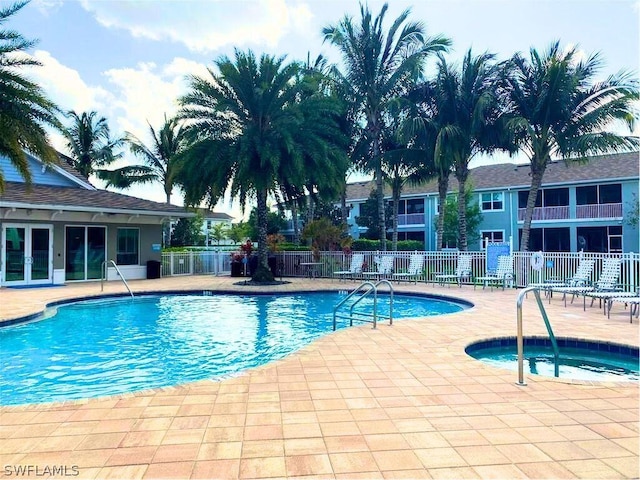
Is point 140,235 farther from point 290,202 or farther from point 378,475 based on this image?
point 378,475

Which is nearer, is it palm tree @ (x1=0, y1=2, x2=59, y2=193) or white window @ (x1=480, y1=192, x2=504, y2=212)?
palm tree @ (x1=0, y1=2, x2=59, y2=193)

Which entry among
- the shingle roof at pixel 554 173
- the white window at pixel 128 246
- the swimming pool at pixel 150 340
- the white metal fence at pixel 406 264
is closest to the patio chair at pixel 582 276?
the white metal fence at pixel 406 264

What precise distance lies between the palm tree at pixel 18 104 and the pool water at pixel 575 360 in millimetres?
10649

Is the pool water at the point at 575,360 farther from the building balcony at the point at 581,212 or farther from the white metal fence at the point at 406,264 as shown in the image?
the building balcony at the point at 581,212

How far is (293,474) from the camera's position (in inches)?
123

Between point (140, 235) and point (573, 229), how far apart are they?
25092 millimetres

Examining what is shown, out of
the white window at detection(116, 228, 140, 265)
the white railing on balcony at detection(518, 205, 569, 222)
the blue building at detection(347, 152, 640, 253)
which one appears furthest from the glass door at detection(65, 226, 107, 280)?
the white railing on balcony at detection(518, 205, 569, 222)

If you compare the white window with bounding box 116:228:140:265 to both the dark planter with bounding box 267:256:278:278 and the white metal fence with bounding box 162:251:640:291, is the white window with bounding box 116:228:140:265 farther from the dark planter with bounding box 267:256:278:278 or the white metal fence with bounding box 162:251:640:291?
the dark planter with bounding box 267:256:278:278

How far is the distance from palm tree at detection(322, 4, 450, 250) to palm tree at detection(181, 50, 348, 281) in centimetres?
Answer: 466

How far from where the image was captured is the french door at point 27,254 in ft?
55.7

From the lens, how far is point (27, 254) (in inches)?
685

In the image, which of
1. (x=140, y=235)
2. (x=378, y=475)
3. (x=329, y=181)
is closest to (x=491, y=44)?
(x=329, y=181)

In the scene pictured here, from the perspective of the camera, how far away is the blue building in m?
27.9

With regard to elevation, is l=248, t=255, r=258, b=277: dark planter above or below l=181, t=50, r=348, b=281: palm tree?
below
